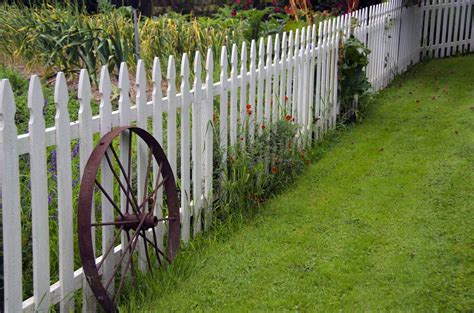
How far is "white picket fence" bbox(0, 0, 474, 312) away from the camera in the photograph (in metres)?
3.14

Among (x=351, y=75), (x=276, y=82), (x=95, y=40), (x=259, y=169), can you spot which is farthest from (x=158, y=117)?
(x=351, y=75)

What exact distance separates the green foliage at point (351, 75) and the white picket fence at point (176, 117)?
0.49 feet

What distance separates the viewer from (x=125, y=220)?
3.83m

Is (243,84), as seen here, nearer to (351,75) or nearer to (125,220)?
(125,220)

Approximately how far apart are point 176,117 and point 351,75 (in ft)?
11.4

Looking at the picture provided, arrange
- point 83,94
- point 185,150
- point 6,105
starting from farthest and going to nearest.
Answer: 1. point 185,150
2. point 83,94
3. point 6,105

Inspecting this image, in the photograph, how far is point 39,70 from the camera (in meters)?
8.41

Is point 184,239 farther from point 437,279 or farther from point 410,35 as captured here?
point 410,35

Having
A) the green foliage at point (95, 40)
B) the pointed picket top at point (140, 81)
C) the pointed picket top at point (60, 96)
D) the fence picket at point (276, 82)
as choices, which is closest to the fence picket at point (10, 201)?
the pointed picket top at point (60, 96)

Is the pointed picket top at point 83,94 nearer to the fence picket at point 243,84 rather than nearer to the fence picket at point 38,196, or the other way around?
the fence picket at point 38,196

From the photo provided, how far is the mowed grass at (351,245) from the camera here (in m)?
3.89

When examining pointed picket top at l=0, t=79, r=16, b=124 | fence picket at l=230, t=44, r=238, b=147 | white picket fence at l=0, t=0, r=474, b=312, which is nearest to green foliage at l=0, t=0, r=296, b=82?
white picket fence at l=0, t=0, r=474, b=312

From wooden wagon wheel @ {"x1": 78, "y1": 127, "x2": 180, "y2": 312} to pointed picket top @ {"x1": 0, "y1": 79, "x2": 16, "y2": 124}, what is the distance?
549mm

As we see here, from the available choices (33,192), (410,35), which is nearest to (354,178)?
(33,192)
